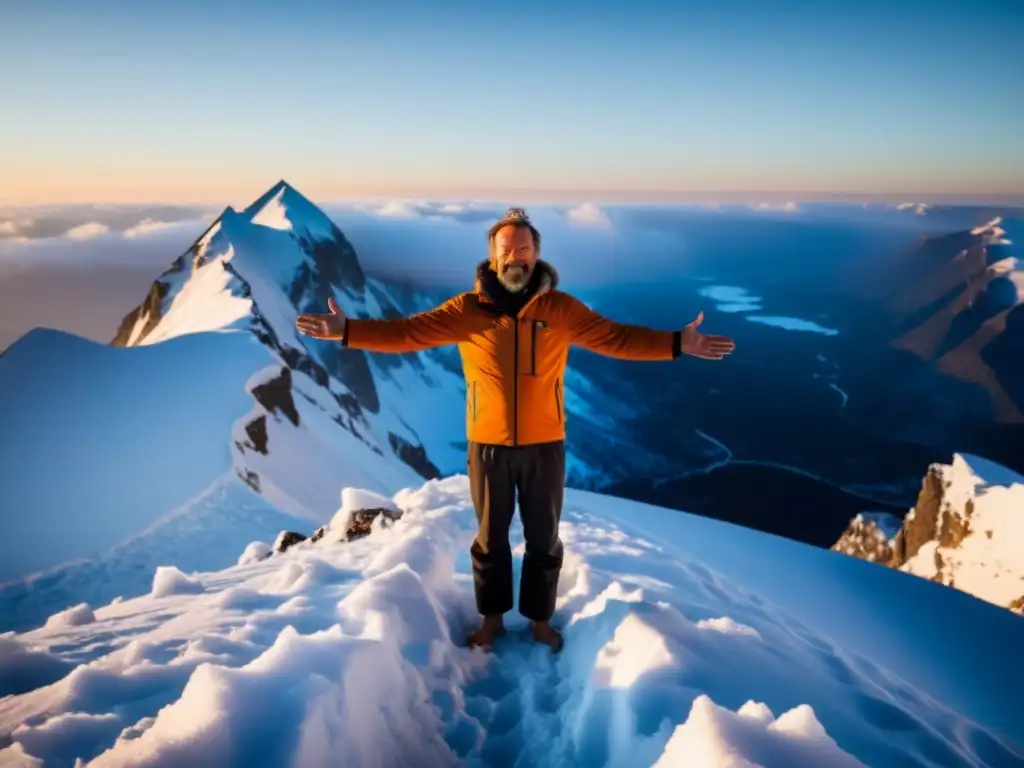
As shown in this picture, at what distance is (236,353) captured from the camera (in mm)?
22984

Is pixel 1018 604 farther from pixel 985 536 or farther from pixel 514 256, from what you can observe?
pixel 514 256

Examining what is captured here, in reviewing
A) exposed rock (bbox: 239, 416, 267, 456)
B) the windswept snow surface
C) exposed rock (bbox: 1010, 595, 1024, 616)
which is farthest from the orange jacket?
exposed rock (bbox: 1010, 595, 1024, 616)

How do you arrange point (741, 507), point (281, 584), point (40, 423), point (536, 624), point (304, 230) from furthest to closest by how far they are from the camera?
point (741, 507), point (304, 230), point (40, 423), point (281, 584), point (536, 624)

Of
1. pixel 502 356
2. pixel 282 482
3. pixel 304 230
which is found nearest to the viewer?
pixel 502 356

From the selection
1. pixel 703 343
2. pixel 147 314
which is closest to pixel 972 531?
pixel 703 343

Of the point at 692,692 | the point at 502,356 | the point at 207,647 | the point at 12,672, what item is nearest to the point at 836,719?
the point at 692,692

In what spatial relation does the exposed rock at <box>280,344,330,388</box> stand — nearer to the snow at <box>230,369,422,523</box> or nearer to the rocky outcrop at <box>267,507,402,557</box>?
the snow at <box>230,369,422,523</box>

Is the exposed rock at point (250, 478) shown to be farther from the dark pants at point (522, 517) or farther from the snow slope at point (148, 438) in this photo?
the dark pants at point (522, 517)

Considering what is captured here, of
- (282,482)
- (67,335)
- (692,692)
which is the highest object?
(692,692)

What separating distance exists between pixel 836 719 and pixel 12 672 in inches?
171

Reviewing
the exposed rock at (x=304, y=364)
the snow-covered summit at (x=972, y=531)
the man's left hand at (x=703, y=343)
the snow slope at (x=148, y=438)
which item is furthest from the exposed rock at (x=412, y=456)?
the man's left hand at (x=703, y=343)

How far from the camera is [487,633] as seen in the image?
12.7 ft

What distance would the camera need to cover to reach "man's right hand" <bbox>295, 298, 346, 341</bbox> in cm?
355

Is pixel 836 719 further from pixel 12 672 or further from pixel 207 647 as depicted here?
pixel 12 672
